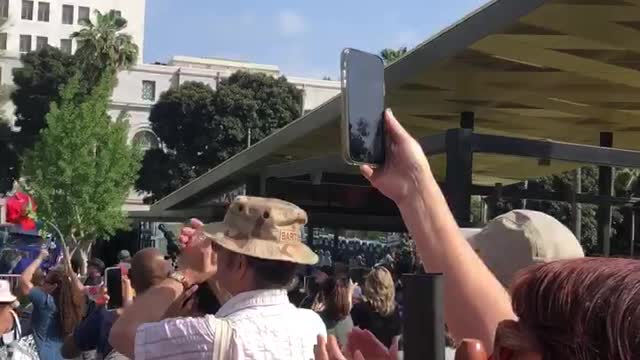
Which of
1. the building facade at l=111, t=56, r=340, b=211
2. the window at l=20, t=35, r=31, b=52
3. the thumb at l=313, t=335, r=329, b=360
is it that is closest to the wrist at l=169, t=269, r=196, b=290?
the thumb at l=313, t=335, r=329, b=360

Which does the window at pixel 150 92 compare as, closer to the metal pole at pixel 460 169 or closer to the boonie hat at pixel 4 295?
the metal pole at pixel 460 169

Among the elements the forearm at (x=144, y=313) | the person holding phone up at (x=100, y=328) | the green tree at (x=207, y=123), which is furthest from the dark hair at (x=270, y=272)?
the green tree at (x=207, y=123)

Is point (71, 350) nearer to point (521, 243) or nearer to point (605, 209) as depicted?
point (521, 243)

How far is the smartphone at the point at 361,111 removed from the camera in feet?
7.67

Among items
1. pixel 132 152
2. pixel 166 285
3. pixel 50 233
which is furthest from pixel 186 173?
pixel 166 285

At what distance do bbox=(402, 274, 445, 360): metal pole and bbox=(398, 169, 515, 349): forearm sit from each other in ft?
2.04

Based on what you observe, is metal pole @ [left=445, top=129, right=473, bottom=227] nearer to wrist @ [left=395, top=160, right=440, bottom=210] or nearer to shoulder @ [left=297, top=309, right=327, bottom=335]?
shoulder @ [left=297, top=309, right=327, bottom=335]

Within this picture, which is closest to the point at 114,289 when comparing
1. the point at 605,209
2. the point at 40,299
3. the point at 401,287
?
the point at 40,299

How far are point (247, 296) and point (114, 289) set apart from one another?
333cm

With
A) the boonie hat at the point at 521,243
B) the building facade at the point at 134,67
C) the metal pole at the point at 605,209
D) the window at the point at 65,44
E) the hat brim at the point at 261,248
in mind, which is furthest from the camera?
the window at the point at 65,44

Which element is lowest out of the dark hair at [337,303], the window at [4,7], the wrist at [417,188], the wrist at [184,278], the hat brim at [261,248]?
the dark hair at [337,303]

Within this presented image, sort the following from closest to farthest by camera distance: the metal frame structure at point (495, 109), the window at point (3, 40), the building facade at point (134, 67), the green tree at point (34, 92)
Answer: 1. the metal frame structure at point (495, 109)
2. the window at point (3, 40)
3. the green tree at point (34, 92)
4. the building facade at point (134, 67)

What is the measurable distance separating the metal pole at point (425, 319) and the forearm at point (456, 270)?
2.04ft

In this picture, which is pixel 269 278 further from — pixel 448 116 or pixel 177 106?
pixel 177 106
